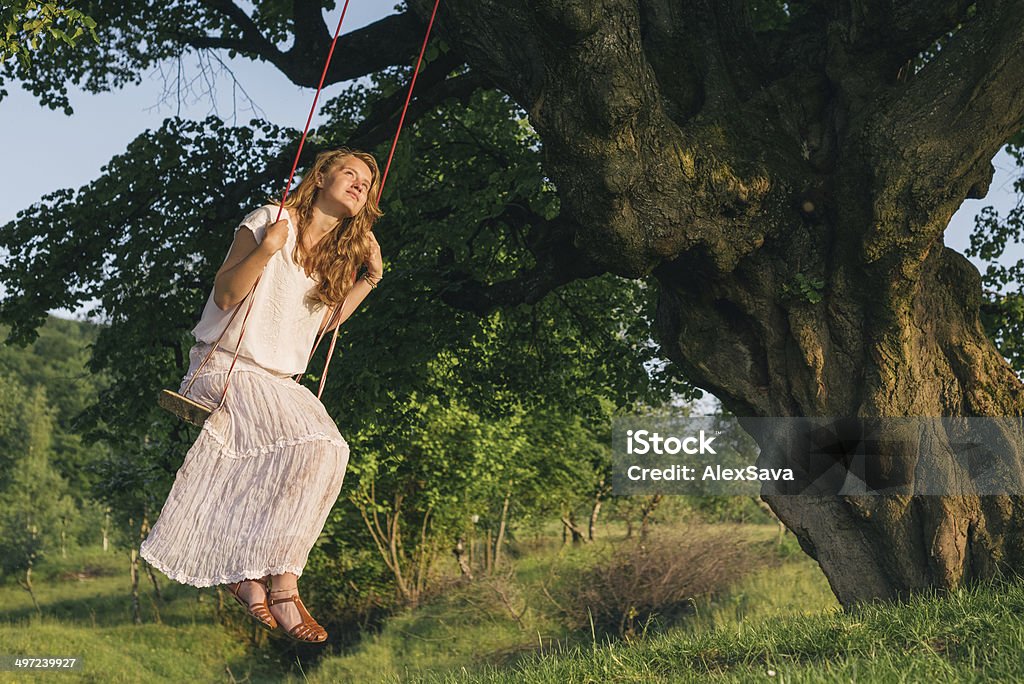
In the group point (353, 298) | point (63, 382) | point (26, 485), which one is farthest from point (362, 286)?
point (63, 382)

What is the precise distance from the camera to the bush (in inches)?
834

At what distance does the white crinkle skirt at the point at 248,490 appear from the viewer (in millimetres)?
4176

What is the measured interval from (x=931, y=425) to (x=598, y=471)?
26714 mm

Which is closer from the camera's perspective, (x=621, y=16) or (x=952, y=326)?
(x=621, y=16)

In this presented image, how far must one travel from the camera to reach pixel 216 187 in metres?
13.1

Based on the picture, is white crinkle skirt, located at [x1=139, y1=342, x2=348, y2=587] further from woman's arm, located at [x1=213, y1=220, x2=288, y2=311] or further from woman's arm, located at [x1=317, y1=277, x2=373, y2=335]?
woman's arm, located at [x1=317, y1=277, x2=373, y2=335]

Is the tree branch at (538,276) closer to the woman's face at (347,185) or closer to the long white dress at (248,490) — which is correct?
the woman's face at (347,185)

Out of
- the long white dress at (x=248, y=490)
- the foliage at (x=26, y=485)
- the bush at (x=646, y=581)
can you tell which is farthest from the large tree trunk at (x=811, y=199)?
the foliage at (x=26, y=485)

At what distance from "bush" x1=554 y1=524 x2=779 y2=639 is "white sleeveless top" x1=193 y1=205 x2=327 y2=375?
54.0ft

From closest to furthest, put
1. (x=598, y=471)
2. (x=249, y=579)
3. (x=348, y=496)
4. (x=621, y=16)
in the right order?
1. (x=249, y=579)
2. (x=621, y=16)
3. (x=348, y=496)
4. (x=598, y=471)

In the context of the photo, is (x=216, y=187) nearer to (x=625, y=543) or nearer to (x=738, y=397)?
(x=738, y=397)

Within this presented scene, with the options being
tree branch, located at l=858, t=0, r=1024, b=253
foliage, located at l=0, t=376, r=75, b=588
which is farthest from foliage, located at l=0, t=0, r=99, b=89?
foliage, located at l=0, t=376, r=75, b=588

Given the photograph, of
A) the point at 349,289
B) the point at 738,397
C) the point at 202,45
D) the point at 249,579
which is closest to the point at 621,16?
the point at 349,289

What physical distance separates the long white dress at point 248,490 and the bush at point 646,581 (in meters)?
16.6
